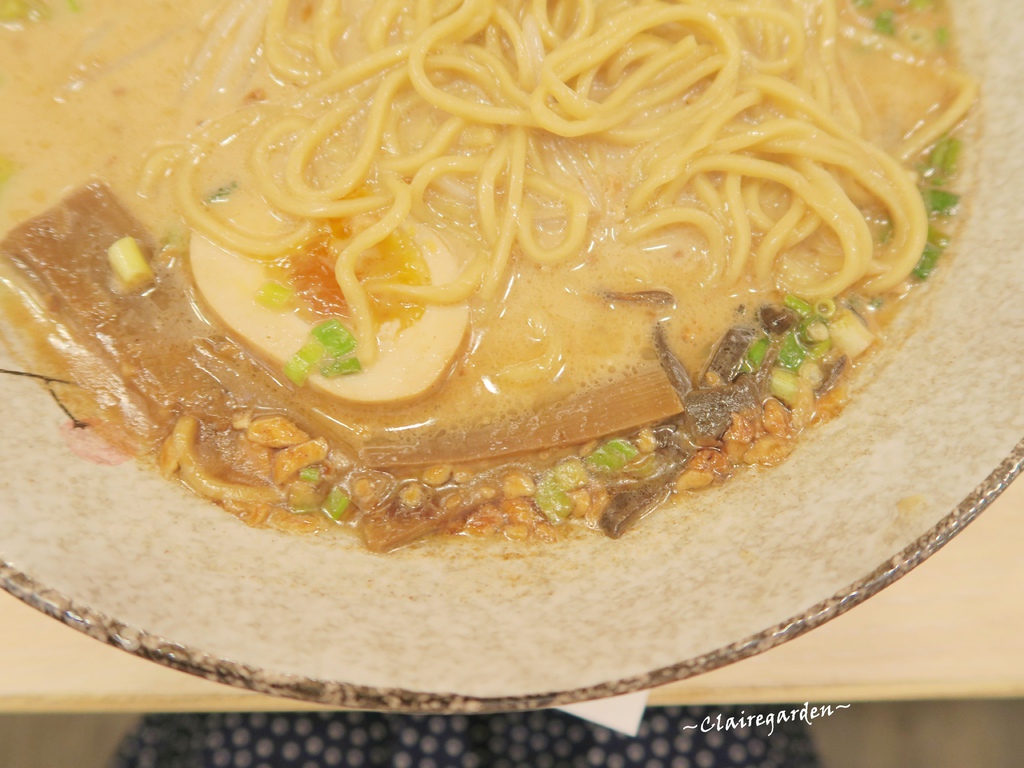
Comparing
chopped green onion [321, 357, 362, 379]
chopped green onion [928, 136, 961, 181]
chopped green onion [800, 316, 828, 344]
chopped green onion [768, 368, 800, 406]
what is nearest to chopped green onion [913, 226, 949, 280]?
chopped green onion [928, 136, 961, 181]

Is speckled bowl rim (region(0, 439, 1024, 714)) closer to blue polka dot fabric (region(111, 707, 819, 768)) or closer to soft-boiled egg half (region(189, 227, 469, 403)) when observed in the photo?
soft-boiled egg half (region(189, 227, 469, 403))

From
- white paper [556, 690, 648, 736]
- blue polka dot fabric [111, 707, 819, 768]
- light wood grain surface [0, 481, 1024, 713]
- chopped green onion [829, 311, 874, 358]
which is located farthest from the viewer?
blue polka dot fabric [111, 707, 819, 768]

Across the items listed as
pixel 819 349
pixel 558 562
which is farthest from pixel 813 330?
pixel 558 562

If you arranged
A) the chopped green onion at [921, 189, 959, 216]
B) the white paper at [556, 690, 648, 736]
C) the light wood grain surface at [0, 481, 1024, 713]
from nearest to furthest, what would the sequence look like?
Answer: the light wood grain surface at [0, 481, 1024, 713]
the white paper at [556, 690, 648, 736]
the chopped green onion at [921, 189, 959, 216]

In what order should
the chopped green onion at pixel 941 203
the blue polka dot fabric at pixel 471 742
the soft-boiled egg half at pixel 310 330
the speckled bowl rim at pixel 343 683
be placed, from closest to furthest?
the speckled bowl rim at pixel 343 683 < the soft-boiled egg half at pixel 310 330 < the chopped green onion at pixel 941 203 < the blue polka dot fabric at pixel 471 742

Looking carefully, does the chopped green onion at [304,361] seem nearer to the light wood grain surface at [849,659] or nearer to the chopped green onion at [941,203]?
the light wood grain surface at [849,659]

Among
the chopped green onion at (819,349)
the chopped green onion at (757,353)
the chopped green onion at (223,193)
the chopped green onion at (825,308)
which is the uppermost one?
the chopped green onion at (223,193)

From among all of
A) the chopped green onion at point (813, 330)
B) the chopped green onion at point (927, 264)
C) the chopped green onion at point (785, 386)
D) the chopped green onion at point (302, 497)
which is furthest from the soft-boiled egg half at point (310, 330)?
the chopped green onion at point (927, 264)

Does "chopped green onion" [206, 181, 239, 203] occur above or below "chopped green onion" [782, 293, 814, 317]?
above
